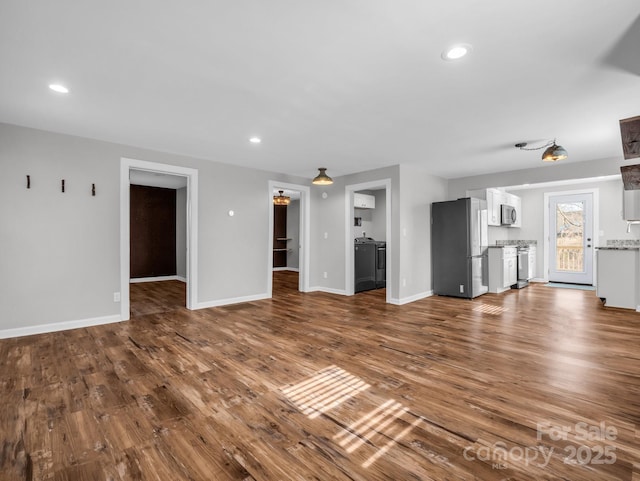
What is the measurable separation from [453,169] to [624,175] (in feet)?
10.1

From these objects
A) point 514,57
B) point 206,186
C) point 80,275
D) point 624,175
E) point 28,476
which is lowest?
point 28,476

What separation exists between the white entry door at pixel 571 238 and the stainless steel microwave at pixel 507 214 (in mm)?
1047

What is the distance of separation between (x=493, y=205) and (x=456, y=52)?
526 cm

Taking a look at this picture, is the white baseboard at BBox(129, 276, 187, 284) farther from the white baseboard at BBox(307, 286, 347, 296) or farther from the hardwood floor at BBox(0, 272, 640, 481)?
the hardwood floor at BBox(0, 272, 640, 481)

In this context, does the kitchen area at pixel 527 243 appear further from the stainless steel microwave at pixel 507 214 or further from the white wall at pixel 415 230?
the white wall at pixel 415 230

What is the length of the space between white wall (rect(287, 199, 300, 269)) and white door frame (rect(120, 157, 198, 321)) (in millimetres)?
5456

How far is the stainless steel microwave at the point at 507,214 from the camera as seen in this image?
6855 mm

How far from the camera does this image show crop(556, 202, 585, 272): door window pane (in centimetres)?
713

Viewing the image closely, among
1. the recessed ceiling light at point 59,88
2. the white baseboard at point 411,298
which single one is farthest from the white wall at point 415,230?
the recessed ceiling light at point 59,88

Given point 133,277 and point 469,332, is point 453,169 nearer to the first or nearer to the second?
point 469,332

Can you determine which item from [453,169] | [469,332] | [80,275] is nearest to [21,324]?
[80,275]

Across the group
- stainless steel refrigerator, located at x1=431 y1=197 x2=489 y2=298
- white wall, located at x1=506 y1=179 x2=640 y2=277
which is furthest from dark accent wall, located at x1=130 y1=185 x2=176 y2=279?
white wall, located at x1=506 y1=179 x2=640 y2=277

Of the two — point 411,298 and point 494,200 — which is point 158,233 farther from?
point 494,200

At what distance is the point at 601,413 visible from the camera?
6.42ft
